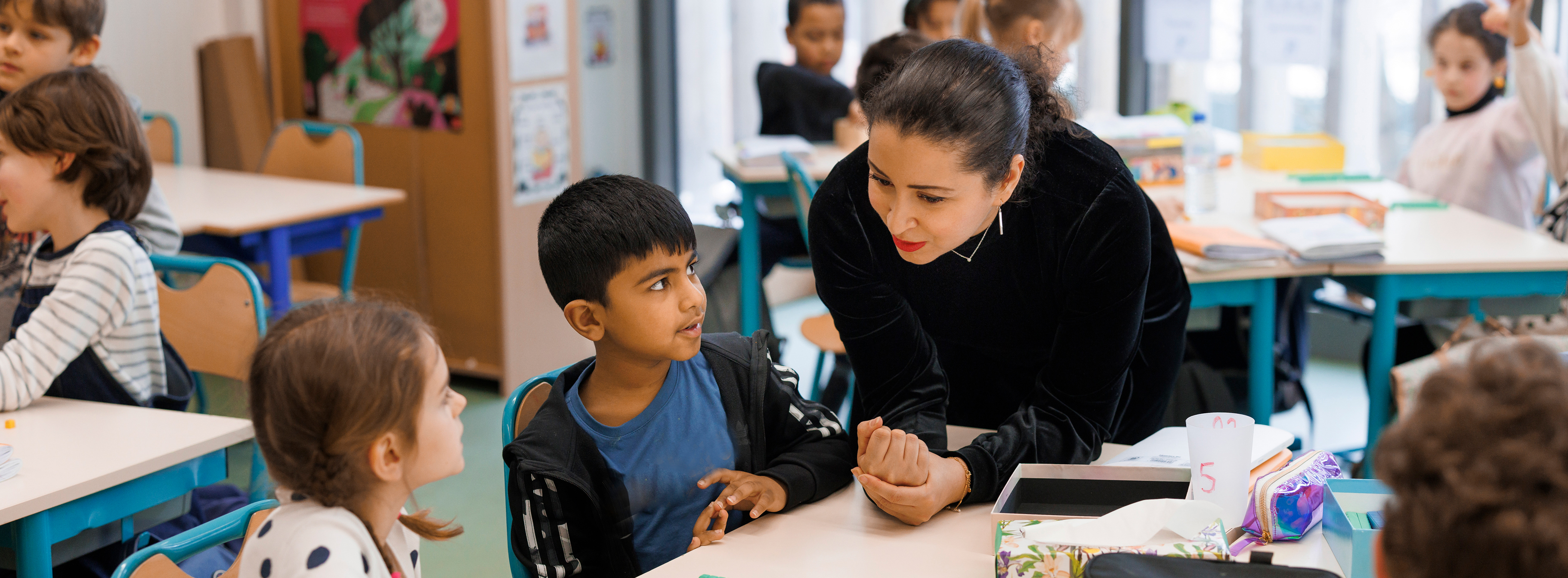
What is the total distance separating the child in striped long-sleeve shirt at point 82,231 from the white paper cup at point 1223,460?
5.14ft

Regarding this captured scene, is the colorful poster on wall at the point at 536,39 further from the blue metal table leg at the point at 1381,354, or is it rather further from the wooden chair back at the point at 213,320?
the blue metal table leg at the point at 1381,354

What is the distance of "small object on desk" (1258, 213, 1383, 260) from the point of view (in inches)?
101

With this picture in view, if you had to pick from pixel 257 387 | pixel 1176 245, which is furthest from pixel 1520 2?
pixel 257 387

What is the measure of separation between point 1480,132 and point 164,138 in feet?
12.8

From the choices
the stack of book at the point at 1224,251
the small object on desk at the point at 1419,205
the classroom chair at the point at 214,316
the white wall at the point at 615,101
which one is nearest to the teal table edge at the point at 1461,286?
the stack of book at the point at 1224,251

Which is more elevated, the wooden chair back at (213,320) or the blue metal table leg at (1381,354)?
the wooden chair back at (213,320)

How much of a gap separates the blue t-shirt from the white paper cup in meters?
0.53

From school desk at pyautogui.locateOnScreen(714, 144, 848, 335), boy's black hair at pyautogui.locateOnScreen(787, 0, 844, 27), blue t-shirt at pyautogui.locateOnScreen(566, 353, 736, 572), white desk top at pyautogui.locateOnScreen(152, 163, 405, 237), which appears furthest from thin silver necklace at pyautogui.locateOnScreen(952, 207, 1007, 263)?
boy's black hair at pyautogui.locateOnScreen(787, 0, 844, 27)

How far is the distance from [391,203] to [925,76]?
9.72 ft

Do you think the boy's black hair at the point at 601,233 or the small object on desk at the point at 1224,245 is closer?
the boy's black hair at the point at 601,233

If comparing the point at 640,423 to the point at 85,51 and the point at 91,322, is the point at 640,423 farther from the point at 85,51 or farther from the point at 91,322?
the point at 85,51

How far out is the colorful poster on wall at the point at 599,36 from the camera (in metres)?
4.92

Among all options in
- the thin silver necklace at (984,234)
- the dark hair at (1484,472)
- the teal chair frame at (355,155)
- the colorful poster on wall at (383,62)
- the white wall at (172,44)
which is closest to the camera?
the dark hair at (1484,472)

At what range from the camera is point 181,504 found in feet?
5.66
